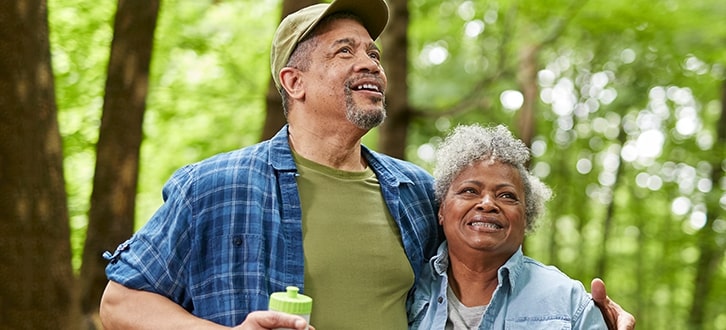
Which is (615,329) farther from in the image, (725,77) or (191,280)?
(725,77)

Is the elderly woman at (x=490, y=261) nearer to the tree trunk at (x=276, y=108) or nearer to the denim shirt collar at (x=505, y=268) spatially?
the denim shirt collar at (x=505, y=268)

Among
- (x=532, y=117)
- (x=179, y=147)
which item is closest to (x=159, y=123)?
(x=179, y=147)

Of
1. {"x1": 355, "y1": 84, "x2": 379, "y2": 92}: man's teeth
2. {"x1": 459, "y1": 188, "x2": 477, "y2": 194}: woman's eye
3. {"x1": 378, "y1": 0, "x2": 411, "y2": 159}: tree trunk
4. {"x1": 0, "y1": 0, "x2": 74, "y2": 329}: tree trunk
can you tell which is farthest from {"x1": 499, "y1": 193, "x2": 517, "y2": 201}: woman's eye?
{"x1": 378, "y1": 0, "x2": 411, "y2": 159}: tree trunk

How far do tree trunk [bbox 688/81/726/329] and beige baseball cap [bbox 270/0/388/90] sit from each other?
9005 millimetres

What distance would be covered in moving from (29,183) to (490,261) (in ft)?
5.97

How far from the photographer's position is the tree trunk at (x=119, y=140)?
4.96m

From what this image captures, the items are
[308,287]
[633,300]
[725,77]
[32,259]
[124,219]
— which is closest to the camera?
[308,287]

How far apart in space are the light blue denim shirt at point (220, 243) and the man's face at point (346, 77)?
34 centimetres

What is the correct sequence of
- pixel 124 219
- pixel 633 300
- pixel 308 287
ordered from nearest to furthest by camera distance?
pixel 308 287, pixel 124 219, pixel 633 300

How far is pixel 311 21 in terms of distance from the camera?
287cm

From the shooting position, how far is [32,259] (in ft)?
10.6

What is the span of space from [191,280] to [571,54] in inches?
470

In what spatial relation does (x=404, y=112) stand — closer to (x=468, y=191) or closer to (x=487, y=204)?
(x=468, y=191)

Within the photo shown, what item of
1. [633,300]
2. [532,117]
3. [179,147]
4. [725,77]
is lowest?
[633,300]
